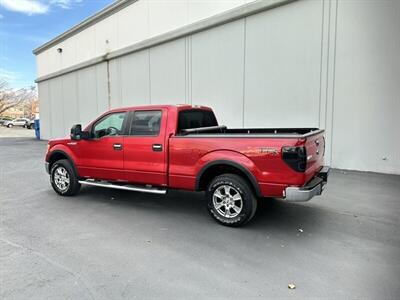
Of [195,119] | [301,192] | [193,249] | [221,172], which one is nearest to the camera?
[193,249]

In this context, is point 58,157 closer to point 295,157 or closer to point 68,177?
point 68,177

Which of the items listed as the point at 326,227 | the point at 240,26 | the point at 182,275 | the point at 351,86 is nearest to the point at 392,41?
the point at 351,86

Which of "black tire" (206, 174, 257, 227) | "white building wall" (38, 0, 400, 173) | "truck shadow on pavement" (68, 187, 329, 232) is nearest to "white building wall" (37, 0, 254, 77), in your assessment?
"white building wall" (38, 0, 400, 173)

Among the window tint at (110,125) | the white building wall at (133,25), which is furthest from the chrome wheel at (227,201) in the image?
the white building wall at (133,25)

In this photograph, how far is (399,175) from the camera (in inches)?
306

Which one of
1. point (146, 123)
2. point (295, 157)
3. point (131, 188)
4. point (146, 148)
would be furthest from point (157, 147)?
point (295, 157)

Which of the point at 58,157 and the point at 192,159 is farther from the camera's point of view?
the point at 58,157

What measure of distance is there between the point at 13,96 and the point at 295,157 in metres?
84.8

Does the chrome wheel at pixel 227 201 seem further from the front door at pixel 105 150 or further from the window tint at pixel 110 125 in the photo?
the window tint at pixel 110 125

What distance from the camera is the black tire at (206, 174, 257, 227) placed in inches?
175

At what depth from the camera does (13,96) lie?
73938mm

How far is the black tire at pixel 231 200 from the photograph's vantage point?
445 cm

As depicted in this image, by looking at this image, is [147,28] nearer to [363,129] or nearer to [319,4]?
[319,4]

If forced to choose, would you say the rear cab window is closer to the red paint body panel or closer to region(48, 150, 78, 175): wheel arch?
the red paint body panel
